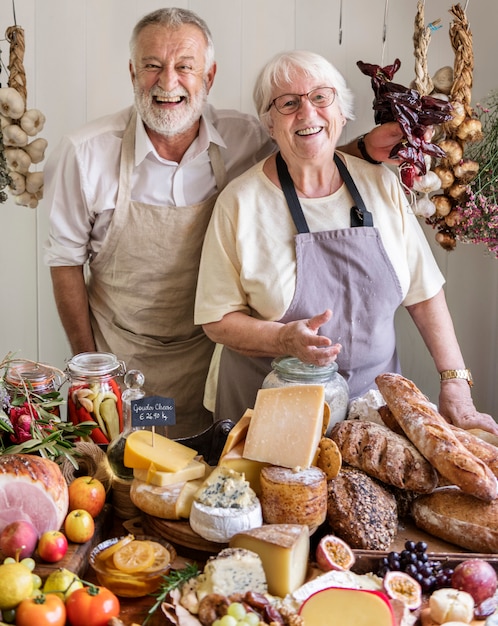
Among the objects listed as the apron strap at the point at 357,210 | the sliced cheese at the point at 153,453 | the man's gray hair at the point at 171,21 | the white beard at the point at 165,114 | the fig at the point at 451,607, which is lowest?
the fig at the point at 451,607

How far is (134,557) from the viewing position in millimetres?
1463

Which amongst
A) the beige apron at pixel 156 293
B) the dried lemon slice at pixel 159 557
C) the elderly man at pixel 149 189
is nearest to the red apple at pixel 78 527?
the dried lemon slice at pixel 159 557

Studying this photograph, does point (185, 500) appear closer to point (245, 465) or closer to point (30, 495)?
point (245, 465)

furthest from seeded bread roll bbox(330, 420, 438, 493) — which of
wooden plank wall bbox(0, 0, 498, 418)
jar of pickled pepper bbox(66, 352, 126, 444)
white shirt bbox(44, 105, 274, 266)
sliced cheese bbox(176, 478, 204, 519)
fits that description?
wooden plank wall bbox(0, 0, 498, 418)

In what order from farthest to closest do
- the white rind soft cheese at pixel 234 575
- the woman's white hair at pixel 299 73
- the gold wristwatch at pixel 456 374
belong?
the gold wristwatch at pixel 456 374
the woman's white hair at pixel 299 73
the white rind soft cheese at pixel 234 575

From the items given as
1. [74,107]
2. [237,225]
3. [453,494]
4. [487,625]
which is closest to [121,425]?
[237,225]

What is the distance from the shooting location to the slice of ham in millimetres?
1542

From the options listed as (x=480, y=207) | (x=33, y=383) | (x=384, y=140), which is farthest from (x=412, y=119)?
(x=33, y=383)

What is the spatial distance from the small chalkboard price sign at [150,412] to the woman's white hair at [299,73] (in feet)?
3.38

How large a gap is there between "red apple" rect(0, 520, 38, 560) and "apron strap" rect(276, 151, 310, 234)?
44.9 inches

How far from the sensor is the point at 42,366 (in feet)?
6.37

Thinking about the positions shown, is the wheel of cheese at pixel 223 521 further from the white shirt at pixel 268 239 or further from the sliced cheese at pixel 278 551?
the white shirt at pixel 268 239

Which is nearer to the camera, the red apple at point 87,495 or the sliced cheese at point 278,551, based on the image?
the sliced cheese at point 278,551

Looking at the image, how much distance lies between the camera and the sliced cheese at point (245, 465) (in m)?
1.66
